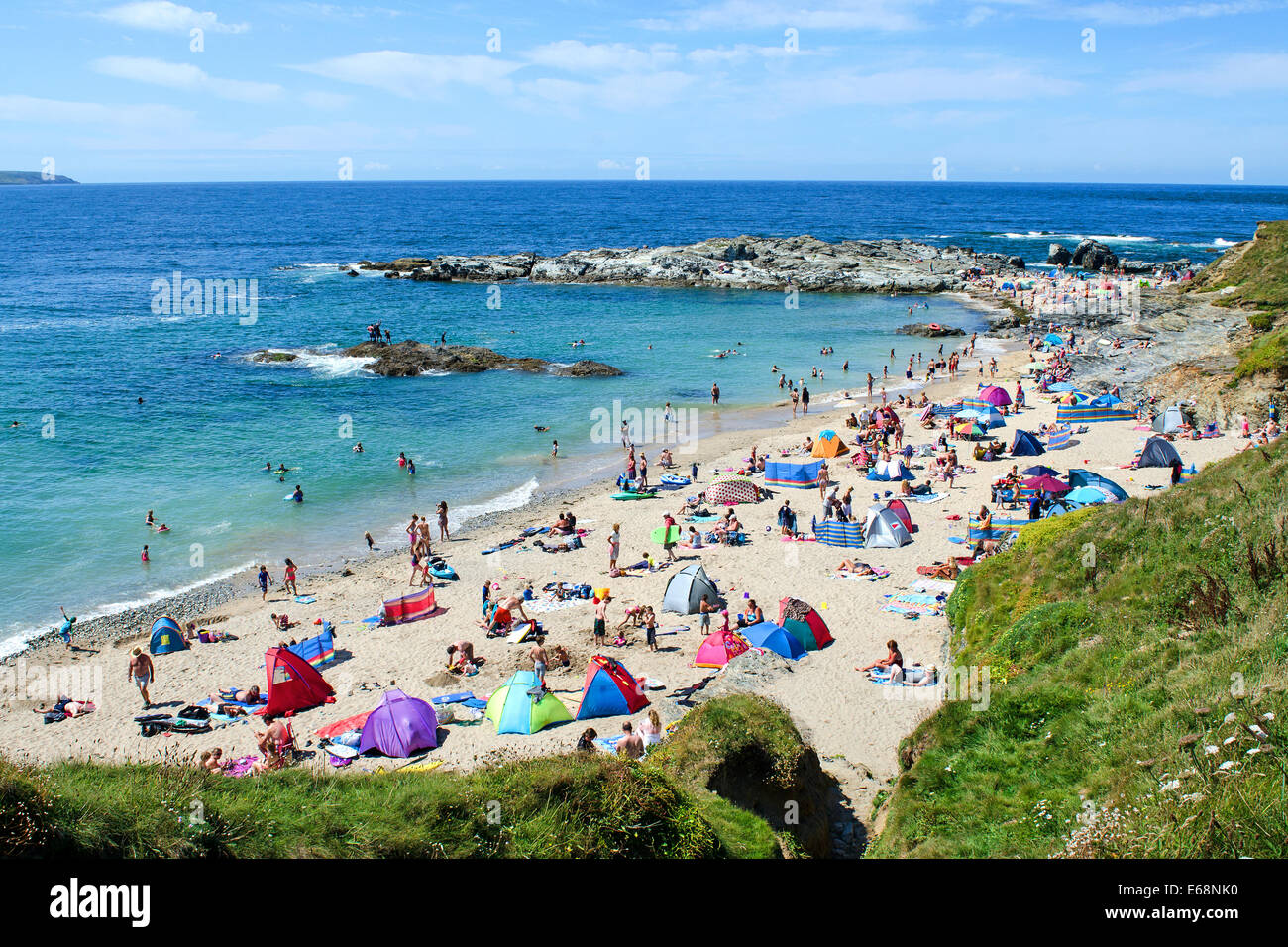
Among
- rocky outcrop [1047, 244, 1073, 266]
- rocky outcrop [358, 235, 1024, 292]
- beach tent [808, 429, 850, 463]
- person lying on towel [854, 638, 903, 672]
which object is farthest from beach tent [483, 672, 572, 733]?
rocky outcrop [1047, 244, 1073, 266]

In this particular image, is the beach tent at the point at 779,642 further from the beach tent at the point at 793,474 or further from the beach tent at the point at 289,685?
the beach tent at the point at 793,474

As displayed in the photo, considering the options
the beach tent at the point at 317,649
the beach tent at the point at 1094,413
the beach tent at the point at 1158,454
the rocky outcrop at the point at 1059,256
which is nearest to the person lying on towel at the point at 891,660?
the beach tent at the point at 317,649

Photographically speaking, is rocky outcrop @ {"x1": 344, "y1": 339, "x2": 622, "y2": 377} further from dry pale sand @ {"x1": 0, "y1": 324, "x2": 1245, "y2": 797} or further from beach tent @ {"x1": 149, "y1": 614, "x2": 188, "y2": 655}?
beach tent @ {"x1": 149, "y1": 614, "x2": 188, "y2": 655}

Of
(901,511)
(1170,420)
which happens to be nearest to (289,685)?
(901,511)

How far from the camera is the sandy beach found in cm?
1435

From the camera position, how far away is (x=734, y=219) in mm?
149125

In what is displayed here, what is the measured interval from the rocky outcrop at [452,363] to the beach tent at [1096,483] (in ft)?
91.9

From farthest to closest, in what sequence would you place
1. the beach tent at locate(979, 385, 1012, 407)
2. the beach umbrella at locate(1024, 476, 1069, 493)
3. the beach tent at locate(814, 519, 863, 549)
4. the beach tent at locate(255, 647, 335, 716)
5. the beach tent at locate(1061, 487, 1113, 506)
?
the beach tent at locate(979, 385, 1012, 407), the beach umbrella at locate(1024, 476, 1069, 493), the beach tent at locate(814, 519, 863, 549), the beach tent at locate(1061, 487, 1113, 506), the beach tent at locate(255, 647, 335, 716)

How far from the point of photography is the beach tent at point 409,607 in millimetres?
20156

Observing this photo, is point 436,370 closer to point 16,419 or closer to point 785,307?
point 16,419

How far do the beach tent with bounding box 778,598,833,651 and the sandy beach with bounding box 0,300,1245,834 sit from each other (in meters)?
0.30

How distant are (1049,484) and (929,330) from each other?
34910 mm

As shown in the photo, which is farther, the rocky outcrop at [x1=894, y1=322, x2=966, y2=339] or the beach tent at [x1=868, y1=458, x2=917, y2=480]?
the rocky outcrop at [x1=894, y1=322, x2=966, y2=339]

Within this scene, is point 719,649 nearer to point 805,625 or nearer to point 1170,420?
point 805,625
